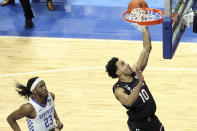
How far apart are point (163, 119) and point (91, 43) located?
144 inches

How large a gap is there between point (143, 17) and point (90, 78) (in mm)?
3791

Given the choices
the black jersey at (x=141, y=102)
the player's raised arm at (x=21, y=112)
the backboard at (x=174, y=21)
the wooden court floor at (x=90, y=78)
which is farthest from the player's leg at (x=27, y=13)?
the black jersey at (x=141, y=102)

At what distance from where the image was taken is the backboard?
6.41 metres

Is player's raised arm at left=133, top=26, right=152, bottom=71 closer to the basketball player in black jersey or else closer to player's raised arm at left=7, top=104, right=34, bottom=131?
the basketball player in black jersey

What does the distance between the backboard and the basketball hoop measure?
187 millimetres

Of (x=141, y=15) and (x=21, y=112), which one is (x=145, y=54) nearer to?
(x=141, y=15)

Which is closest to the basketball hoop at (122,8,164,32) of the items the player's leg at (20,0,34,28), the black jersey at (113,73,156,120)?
the black jersey at (113,73,156,120)

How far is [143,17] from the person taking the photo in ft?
22.7

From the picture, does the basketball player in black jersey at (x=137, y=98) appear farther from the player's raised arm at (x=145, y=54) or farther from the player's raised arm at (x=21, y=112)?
the player's raised arm at (x=21, y=112)

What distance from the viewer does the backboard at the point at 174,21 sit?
6406 millimetres

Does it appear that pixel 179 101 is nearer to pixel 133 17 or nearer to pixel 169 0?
pixel 133 17

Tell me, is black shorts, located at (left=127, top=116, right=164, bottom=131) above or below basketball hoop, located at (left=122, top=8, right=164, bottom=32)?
below

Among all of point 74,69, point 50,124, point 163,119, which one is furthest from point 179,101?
point 50,124

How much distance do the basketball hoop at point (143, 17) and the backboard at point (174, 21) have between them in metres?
0.19
